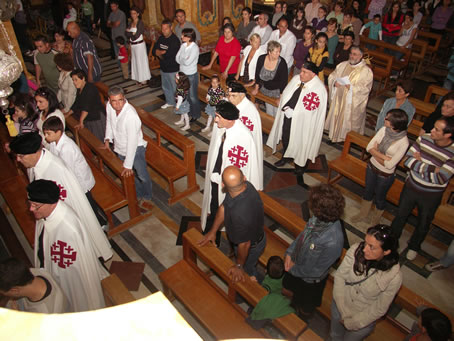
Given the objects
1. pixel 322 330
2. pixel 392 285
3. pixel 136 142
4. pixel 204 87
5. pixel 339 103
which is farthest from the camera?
pixel 204 87

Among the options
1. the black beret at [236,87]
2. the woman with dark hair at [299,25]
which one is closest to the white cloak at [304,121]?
the black beret at [236,87]

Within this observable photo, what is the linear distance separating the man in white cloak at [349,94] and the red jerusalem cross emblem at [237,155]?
319cm

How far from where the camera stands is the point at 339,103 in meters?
6.84

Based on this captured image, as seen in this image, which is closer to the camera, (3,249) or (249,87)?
(3,249)

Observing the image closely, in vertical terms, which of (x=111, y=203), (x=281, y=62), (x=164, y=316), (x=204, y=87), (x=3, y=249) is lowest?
(x=3, y=249)

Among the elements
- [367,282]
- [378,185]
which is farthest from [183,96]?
[367,282]

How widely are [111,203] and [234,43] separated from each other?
4.14 m

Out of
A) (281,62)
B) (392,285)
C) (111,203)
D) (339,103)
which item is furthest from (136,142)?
(339,103)

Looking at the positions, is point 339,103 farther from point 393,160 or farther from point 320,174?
point 393,160

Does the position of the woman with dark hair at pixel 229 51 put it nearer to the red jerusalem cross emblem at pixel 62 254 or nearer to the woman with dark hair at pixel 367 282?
the red jerusalem cross emblem at pixel 62 254

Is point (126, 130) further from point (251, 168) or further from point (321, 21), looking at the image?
point (321, 21)

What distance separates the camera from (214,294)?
3.62 metres

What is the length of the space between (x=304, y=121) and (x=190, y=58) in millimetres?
2625

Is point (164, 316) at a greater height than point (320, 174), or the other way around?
point (164, 316)
